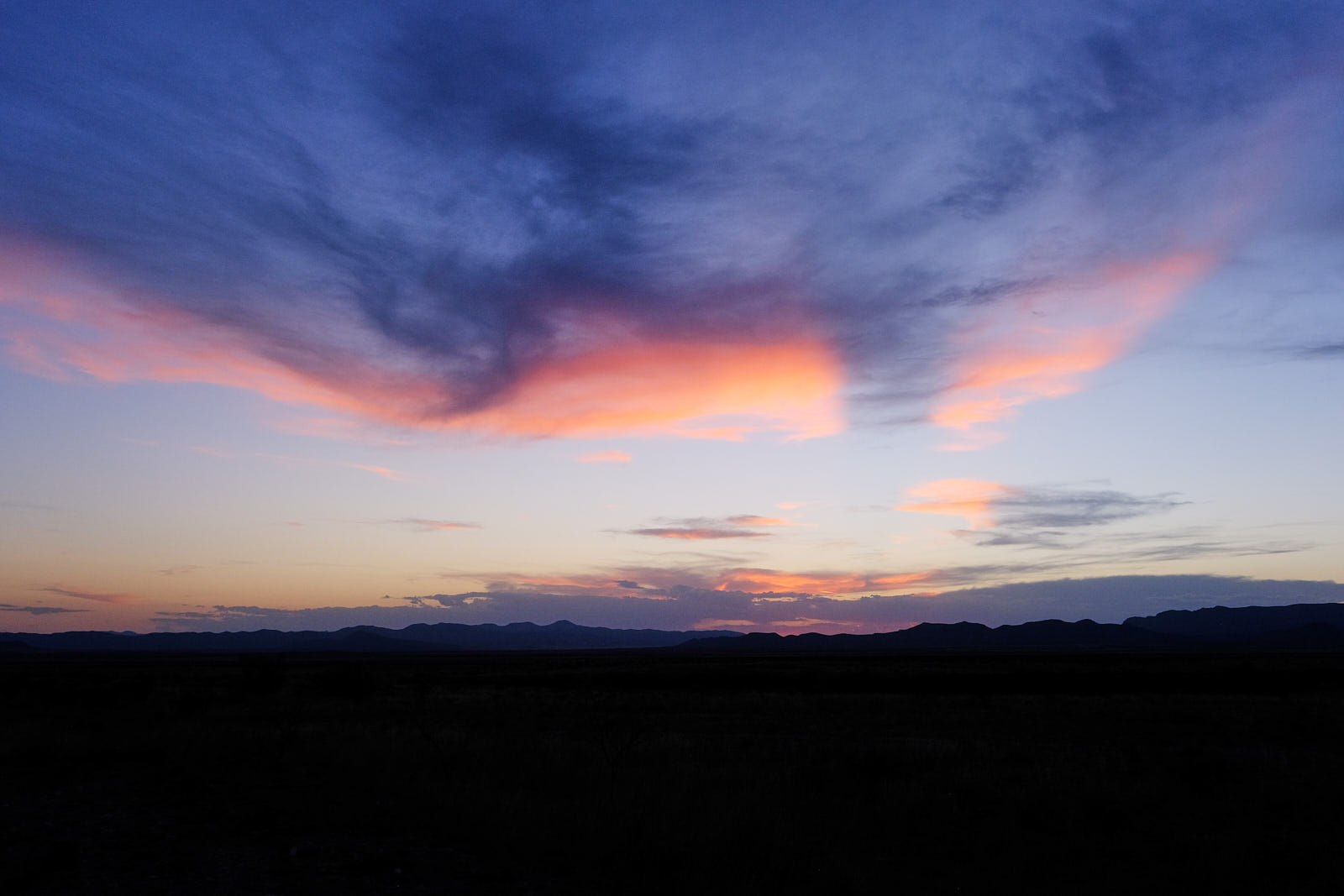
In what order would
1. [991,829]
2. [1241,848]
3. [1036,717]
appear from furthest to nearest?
[1036,717]
[991,829]
[1241,848]

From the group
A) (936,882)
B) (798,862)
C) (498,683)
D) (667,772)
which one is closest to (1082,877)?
(936,882)

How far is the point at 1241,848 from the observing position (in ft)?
34.8

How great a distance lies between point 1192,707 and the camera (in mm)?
30828

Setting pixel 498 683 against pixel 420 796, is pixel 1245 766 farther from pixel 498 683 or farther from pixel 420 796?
pixel 498 683

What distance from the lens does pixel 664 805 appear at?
11852 millimetres

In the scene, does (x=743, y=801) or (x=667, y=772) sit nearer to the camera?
(x=743, y=801)

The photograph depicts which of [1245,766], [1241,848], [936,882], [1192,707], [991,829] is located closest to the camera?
[936,882]

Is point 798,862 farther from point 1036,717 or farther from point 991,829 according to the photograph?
point 1036,717

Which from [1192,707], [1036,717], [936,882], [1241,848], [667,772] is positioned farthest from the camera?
[1192,707]

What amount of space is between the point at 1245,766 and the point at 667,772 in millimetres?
11758

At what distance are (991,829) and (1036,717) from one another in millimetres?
18185

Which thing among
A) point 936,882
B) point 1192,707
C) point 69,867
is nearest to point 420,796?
point 69,867

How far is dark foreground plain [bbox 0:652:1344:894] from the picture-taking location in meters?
9.01

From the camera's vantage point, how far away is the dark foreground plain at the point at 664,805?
9.01 metres
